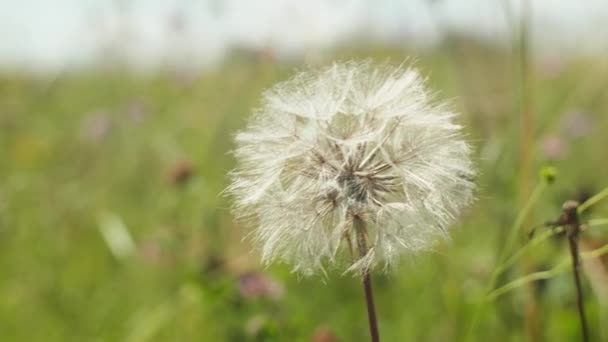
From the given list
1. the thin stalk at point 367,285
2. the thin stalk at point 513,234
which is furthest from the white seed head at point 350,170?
the thin stalk at point 513,234

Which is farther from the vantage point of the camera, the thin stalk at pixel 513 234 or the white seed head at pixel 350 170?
the thin stalk at pixel 513 234

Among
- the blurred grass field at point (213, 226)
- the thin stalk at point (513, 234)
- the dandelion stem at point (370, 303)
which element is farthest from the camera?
the blurred grass field at point (213, 226)

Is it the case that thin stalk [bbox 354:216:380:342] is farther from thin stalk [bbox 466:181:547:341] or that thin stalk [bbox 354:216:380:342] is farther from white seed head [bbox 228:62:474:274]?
thin stalk [bbox 466:181:547:341]

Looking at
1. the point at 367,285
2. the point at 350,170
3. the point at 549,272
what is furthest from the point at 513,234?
the point at 367,285

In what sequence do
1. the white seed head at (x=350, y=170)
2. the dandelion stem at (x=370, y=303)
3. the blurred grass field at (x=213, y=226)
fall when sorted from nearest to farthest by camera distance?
the dandelion stem at (x=370, y=303), the white seed head at (x=350, y=170), the blurred grass field at (x=213, y=226)

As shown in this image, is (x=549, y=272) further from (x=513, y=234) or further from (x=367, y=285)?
(x=367, y=285)

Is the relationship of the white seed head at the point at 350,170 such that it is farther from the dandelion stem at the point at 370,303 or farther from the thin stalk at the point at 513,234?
the thin stalk at the point at 513,234

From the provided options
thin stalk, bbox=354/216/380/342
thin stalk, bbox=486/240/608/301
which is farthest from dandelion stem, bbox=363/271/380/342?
thin stalk, bbox=486/240/608/301
